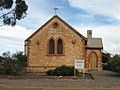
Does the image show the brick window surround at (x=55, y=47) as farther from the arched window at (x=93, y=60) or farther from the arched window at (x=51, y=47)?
the arched window at (x=93, y=60)

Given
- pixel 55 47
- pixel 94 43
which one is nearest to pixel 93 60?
pixel 94 43

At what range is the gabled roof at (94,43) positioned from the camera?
60.9m

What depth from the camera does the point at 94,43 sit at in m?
62.1

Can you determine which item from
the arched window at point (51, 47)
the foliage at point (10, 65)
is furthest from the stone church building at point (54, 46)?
the foliage at point (10, 65)

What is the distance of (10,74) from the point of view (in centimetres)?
4850

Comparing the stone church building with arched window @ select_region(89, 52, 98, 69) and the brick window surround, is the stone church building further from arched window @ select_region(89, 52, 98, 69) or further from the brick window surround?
arched window @ select_region(89, 52, 98, 69)

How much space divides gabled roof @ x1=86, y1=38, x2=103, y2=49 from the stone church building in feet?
6.63

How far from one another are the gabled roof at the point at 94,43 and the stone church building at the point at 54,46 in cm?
202

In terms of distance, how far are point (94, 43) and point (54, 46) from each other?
671cm

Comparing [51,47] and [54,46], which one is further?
[51,47]

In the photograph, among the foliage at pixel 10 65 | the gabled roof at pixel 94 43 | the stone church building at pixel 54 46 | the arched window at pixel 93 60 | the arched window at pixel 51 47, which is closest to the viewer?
the foliage at pixel 10 65

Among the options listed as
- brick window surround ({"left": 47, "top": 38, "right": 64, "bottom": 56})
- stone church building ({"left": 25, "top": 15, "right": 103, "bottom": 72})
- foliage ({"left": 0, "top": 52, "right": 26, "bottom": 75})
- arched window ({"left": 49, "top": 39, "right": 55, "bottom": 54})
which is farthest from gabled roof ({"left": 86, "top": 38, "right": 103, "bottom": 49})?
foliage ({"left": 0, "top": 52, "right": 26, "bottom": 75})

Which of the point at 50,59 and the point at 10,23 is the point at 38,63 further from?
the point at 10,23

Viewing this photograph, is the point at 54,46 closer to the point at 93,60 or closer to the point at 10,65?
the point at 93,60
